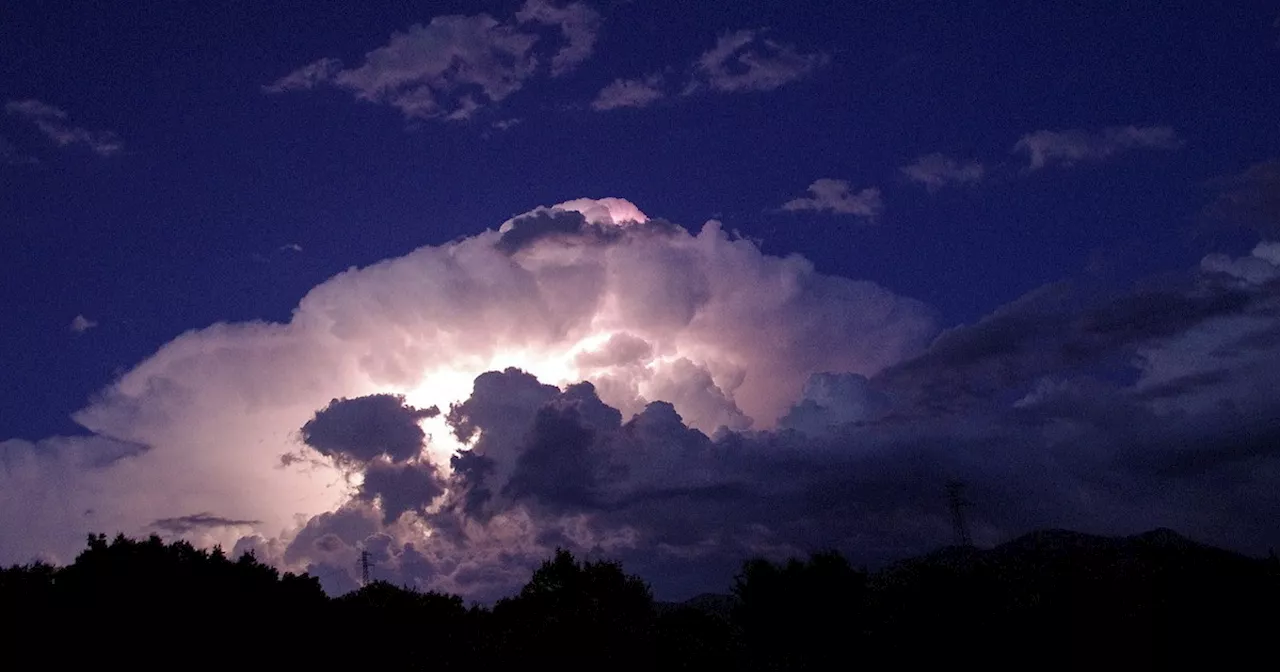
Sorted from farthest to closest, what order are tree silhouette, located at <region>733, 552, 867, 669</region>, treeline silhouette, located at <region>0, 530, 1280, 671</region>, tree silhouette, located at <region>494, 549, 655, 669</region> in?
1. tree silhouette, located at <region>733, 552, 867, 669</region>
2. tree silhouette, located at <region>494, 549, 655, 669</region>
3. treeline silhouette, located at <region>0, 530, 1280, 671</region>

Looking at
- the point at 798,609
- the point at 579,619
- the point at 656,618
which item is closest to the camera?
the point at 579,619

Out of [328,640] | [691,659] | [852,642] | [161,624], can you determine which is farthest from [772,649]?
[161,624]

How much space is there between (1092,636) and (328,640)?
4778cm

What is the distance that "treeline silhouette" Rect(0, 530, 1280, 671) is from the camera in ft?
165

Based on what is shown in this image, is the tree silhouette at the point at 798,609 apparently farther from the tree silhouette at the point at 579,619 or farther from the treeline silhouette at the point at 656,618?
the tree silhouette at the point at 579,619

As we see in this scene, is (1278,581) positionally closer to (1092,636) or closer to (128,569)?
(1092,636)

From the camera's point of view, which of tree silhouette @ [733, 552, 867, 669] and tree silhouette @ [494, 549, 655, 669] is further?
tree silhouette @ [733, 552, 867, 669]

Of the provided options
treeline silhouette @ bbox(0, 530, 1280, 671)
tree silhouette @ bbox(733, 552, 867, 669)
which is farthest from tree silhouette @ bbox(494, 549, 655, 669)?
tree silhouette @ bbox(733, 552, 867, 669)

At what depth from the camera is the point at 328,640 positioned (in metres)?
65.9

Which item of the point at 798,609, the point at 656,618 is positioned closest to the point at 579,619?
the point at 656,618

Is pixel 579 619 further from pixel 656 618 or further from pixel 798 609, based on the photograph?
pixel 798 609

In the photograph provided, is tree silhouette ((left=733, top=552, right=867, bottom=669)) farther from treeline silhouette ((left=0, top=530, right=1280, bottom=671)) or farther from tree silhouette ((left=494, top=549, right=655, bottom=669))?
tree silhouette ((left=494, top=549, right=655, bottom=669))

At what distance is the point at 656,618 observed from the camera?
89.7 meters

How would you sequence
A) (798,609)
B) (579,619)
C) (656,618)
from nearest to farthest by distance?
(579,619)
(656,618)
(798,609)
